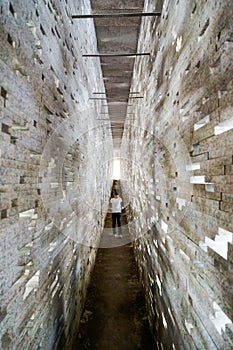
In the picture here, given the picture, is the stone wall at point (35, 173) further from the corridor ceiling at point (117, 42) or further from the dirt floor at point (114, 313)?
the corridor ceiling at point (117, 42)

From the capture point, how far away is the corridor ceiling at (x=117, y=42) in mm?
3131

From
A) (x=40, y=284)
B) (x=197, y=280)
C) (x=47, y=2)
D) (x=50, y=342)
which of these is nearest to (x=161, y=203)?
(x=197, y=280)

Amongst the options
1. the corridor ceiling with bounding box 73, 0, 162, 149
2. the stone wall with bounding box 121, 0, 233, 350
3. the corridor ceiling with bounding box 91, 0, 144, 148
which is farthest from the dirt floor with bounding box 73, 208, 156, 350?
the corridor ceiling with bounding box 91, 0, 144, 148

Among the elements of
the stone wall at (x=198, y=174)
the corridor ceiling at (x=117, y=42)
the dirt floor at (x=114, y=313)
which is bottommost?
the dirt floor at (x=114, y=313)

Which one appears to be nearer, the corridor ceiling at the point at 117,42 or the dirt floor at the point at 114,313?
the dirt floor at the point at 114,313

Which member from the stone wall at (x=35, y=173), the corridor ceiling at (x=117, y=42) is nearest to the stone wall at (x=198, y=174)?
the stone wall at (x=35, y=173)

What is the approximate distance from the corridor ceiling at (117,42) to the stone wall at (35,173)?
3.37 ft

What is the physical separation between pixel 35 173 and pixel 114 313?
241cm

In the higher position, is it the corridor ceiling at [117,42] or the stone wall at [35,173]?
the corridor ceiling at [117,42]

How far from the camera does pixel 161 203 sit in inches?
73.8

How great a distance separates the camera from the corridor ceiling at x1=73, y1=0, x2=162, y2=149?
3.13 meters

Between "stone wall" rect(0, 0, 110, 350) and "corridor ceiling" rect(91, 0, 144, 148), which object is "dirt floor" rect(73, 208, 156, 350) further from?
"corridor ceiling" rect(91, 0, 144, 148)

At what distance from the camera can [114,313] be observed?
8.93 ft

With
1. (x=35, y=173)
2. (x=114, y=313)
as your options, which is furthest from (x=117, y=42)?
(x=114, y=313)
